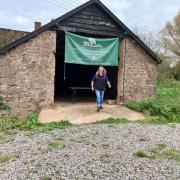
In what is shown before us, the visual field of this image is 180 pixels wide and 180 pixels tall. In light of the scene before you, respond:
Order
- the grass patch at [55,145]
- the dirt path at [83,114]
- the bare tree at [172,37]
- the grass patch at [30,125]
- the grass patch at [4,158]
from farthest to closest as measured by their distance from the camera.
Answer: the bare tree at [172,37]
the dirt path at [83,114]
the grass patch at [30,125]
the grass patch at [55,145]
the grass patch at [4,158]

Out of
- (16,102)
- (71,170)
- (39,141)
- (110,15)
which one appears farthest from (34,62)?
(71,170)

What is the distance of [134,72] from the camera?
49.5 feet

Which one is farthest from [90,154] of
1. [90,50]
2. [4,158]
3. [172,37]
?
[172,37]

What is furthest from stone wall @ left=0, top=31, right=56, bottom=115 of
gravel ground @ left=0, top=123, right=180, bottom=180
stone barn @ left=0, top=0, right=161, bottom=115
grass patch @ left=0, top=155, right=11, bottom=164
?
grass patch @ left=0, top=155, right=11, bottom=164

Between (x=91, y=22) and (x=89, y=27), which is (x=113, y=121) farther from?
(x=91, y=22)

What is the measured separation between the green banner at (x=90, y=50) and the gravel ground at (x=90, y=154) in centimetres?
457

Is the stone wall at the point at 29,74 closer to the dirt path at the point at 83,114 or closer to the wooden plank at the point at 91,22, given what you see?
the dirt path at the point at 83,114

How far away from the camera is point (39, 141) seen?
27.1 feet

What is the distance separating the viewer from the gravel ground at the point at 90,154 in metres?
5.85

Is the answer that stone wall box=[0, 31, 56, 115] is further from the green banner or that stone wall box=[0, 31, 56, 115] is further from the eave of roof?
the green banner

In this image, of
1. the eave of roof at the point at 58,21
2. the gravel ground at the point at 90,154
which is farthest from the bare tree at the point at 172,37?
the gravel ground at the point at 90,154

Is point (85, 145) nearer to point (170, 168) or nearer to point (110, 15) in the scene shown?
point (170, 168)

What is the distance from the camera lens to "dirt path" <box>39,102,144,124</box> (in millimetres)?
11641

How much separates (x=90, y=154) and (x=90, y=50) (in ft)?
26.0
